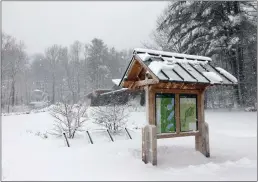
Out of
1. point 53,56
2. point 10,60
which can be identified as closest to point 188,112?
point 10,60

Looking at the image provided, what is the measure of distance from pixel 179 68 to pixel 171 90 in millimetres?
719

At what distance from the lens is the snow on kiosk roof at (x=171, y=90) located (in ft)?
25.7

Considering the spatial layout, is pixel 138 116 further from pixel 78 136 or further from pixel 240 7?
pixel 240 7

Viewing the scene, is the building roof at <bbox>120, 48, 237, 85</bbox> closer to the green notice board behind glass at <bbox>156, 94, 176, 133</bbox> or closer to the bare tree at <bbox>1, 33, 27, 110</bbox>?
the green notice board behind glass at <bbox>156, 94, 176, 133</bbox>

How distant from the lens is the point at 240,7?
24.1 m

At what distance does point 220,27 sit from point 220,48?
178 cm

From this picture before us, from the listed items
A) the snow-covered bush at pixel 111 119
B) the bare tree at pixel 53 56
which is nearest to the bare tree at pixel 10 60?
the bare tree at pixel 53 56

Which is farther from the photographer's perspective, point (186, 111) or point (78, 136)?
point (78, 136)

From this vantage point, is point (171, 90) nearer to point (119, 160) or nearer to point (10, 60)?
point (119, 160)

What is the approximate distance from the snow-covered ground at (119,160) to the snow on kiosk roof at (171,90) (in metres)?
0.67

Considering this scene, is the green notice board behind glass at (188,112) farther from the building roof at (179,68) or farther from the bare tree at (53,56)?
the bare tree at (53,56)

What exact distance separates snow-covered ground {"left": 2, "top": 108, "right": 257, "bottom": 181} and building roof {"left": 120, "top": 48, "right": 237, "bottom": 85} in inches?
94.4

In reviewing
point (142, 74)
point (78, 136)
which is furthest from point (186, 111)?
point (78, 136)

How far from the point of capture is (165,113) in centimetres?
837
